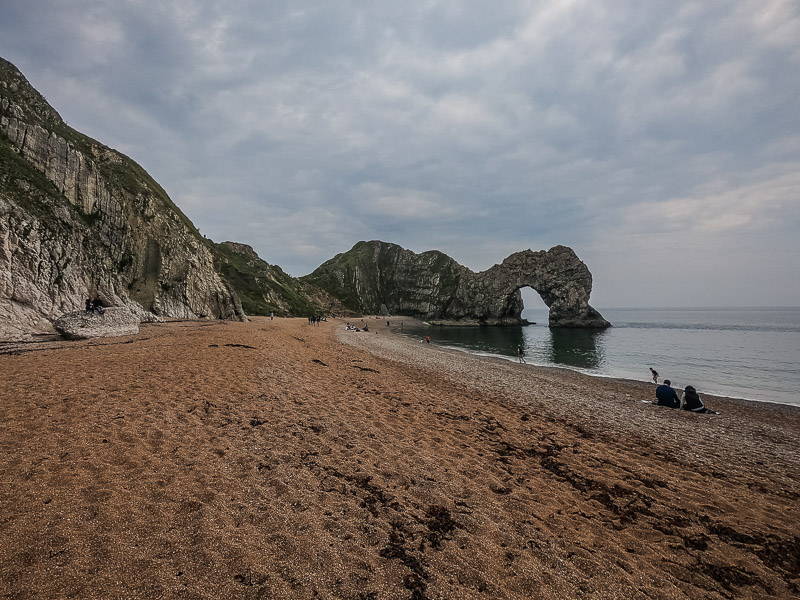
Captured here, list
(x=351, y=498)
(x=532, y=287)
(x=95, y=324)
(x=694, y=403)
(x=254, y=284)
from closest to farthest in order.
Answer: (x=351, y=498) < (x=694, y=403) < (x=95, y=324) < (x=254, y=284) < (x=532, y=287)

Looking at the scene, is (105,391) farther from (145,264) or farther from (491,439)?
(145,264)

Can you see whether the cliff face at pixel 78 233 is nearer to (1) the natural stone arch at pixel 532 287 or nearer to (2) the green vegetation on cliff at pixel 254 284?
(2) the green vegetation on cliff at pixel 254 284

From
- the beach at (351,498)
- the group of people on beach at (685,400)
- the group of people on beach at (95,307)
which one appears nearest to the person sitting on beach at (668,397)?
the group of people on beach at (685,400)

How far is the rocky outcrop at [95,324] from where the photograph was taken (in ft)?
71.3

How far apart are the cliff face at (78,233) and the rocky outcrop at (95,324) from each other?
339cm

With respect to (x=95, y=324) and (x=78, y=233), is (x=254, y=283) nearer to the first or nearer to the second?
(x=78, y=233)

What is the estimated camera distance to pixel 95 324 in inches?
903

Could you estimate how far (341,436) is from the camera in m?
9.49

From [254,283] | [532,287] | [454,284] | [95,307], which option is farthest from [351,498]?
[454,284]

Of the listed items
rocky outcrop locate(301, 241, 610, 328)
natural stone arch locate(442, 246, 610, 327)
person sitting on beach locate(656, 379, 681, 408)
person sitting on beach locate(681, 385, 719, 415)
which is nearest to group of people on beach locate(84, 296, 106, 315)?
person sitting on beach locate(656, 379, 681, 408)

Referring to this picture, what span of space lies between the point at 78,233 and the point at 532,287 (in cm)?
12364

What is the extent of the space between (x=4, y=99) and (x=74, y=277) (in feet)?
75.8

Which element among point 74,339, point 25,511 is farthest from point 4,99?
point 25,511

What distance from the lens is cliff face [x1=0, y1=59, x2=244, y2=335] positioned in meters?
25.5
